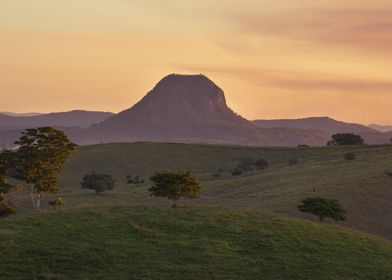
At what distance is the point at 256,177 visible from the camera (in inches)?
3910

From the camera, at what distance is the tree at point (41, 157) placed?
59062mm

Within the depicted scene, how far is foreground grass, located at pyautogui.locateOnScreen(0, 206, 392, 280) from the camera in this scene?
121 ft

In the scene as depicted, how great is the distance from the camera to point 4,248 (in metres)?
39.3

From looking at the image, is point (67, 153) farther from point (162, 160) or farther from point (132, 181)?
point (162, 160)

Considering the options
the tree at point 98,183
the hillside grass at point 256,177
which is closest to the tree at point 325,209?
the hillside grass at point 256,177

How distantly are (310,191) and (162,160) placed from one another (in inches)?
2385

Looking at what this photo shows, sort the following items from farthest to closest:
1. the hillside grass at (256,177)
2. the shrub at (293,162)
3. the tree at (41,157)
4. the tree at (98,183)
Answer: the shrub at (293,162) → the tree at (98,183) → the hillside grass at (256,177) → the tree at (41,157)

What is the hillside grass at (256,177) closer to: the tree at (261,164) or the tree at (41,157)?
the tree at (261,164)

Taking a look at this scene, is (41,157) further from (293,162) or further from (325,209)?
(293,162)

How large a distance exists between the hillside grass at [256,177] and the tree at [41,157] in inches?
234

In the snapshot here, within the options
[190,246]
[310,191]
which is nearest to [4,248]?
[190,246]

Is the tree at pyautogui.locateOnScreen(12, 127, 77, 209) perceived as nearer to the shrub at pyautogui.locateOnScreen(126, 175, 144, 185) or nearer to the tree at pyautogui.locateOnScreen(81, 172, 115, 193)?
the tree at pyautogui.locateOnScreen(81, 172, 115, 193)

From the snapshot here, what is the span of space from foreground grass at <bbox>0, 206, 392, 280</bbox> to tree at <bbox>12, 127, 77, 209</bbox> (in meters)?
12.7

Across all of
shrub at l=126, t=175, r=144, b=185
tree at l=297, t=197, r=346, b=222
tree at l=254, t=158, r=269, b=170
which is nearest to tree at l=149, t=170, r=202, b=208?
tree at l=297, t=197, r=346, b=222
